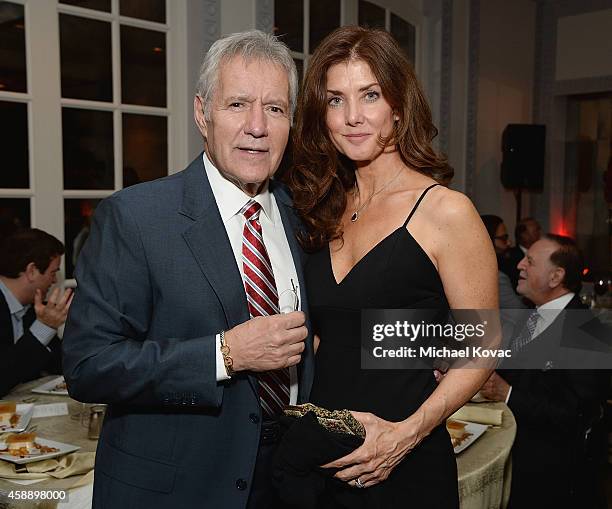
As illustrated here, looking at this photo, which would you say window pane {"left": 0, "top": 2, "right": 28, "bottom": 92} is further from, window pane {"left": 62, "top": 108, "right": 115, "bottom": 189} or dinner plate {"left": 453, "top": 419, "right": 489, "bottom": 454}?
dinner plate {"left": 453, "top": 419, "right": 489, "bottom": 454}

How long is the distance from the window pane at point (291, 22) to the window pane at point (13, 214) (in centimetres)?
239

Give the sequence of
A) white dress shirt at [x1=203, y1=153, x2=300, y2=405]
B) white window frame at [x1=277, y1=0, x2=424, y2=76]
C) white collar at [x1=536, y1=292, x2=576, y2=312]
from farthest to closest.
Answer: white window frame at [x1=277, y1=0, x2=424, y2=76] → white collar at [x1=536, y1=292, x2=576, y2=312] → white dress shirt at [x1=203, y1=153, x2=300, y2=405]

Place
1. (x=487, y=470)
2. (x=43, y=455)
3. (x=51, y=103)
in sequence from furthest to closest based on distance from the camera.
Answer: (x=51, y=103), (x=487, y=470), (x=43, y=455)

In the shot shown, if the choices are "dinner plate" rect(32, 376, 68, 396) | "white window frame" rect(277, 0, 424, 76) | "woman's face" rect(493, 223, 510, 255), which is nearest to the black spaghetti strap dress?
Answer: "dinner plate" rect(32, 376, 68, 396)

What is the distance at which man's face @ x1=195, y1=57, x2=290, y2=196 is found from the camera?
1573 mm

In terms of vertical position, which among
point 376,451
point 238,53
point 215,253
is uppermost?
point 238,53

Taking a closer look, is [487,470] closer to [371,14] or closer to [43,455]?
[43,455]

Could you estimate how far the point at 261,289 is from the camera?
1.56 meters

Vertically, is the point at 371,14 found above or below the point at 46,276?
above

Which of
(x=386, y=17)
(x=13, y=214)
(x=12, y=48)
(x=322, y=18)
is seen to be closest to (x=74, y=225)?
(x=13, y=214)

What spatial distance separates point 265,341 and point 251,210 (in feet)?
1.31

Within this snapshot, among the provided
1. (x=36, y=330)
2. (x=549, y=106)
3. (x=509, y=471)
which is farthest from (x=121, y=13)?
(x=549, y=106)

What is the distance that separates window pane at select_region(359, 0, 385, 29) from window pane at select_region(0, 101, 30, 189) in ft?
10.8

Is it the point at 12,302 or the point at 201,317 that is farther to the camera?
the point at 12,302
